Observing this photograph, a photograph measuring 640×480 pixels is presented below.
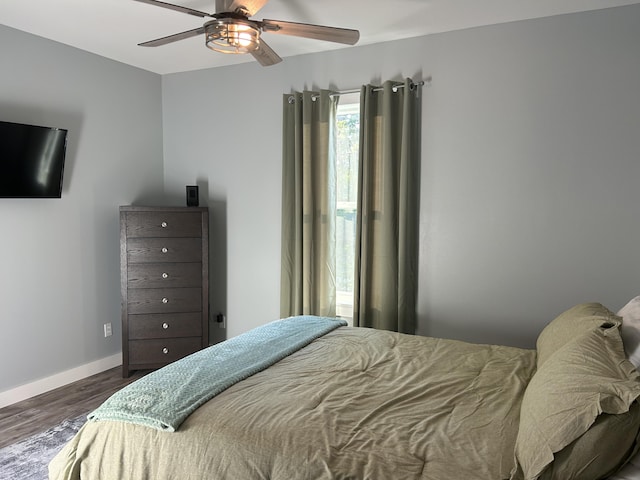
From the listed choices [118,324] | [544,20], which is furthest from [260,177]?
[544,20]

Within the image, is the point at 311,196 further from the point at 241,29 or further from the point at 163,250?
the point at 241,29

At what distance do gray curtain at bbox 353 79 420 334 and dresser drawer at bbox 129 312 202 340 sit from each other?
1396 mm

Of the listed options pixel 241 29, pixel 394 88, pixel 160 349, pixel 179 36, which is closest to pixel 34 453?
pixel 160 349

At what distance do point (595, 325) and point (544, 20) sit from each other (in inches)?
84.8

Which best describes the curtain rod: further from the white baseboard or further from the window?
the white baseboard

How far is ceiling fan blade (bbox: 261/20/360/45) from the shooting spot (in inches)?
88.7

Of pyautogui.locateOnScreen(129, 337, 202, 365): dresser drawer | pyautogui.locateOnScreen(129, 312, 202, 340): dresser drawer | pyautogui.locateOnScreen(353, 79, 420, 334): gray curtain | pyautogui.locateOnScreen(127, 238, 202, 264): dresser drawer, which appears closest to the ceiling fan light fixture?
pyautogui.locateOnScreen(353, 79, 420, 334): gray curtain

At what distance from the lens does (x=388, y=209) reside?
11.3 feet

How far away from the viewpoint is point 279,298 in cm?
405

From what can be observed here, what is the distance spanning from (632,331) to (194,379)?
5.43 feet

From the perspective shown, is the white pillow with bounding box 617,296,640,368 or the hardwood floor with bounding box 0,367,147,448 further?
the hardwood floor with bounding box 0,367,147,448

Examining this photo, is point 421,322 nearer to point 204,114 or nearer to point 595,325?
point 595,325

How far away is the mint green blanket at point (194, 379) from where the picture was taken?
1735 millimetres

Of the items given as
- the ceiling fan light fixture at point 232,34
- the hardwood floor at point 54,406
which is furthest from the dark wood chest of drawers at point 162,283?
the ceiling fan light fixture at point 232,34
